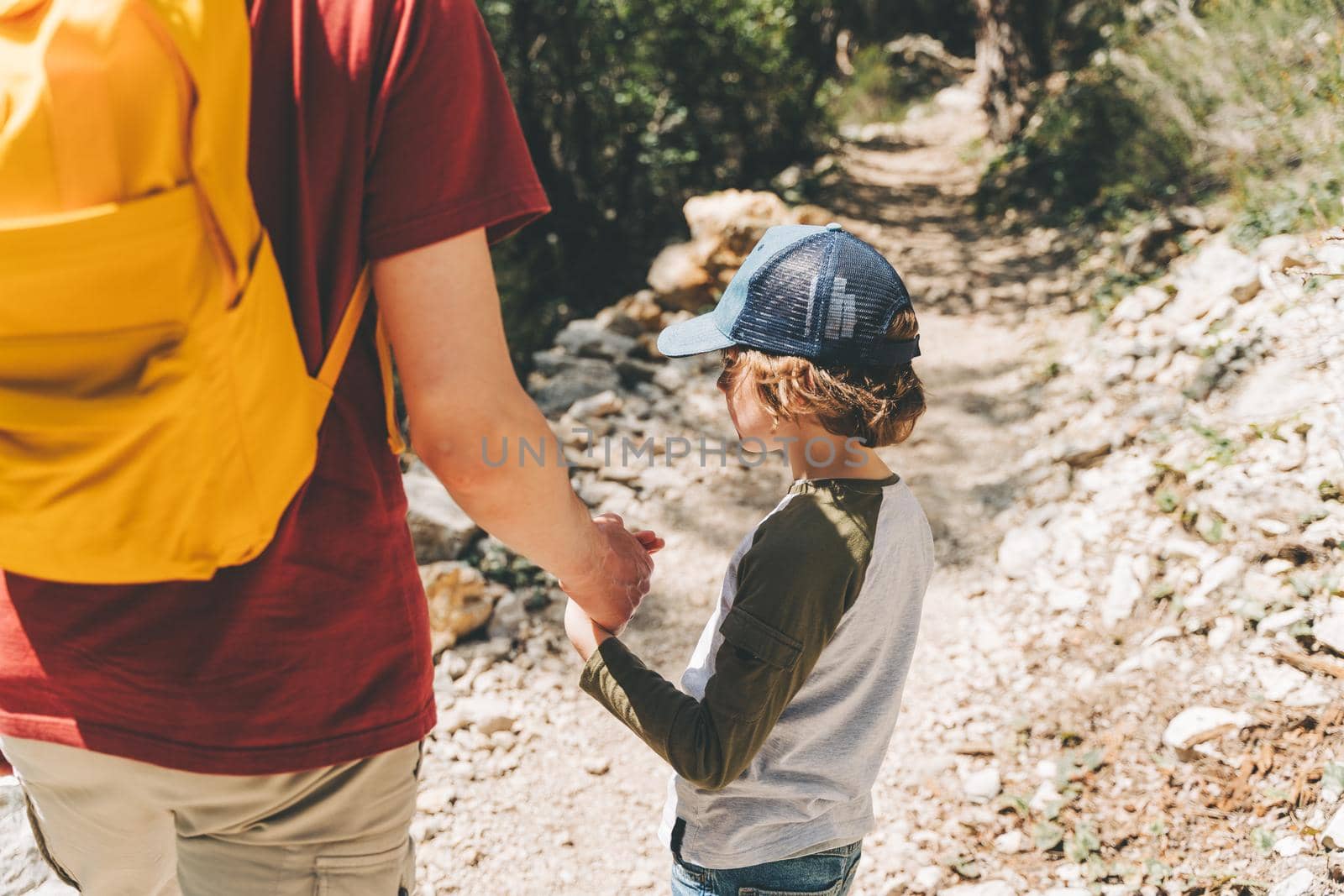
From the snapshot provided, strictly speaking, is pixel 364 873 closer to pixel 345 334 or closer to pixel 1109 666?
pixel 345 334

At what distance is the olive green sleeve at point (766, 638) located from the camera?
118 cm

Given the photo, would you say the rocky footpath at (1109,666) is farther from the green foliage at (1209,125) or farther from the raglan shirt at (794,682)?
the raglan shirt at (794,682)

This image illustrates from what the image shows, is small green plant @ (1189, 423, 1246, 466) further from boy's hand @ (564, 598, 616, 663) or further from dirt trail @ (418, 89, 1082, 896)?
boy's hand @ (564, 598, 616, 663)

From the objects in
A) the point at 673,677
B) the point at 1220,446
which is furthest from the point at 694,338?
the point at 1220,446

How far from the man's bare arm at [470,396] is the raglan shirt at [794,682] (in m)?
0.24

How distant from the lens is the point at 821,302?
1.31m

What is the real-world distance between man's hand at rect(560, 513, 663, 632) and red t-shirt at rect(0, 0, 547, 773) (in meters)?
0.25

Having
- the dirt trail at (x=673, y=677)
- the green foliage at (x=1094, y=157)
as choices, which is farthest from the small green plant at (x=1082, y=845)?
the green foliage at (x=1094, y=157)

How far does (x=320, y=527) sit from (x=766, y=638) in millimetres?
524

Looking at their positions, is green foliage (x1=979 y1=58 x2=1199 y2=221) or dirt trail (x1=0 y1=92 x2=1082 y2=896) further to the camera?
green foliage (x1=979 y1=58 x2=1199 y2=221)

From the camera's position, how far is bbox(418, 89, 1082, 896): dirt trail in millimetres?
2689

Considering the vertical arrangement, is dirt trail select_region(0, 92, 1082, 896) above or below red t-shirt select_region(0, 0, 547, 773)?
below

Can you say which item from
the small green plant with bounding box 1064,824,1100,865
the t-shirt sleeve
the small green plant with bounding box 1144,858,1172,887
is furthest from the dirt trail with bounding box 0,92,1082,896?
the t-shirt sleeve

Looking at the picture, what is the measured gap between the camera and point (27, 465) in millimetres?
914
